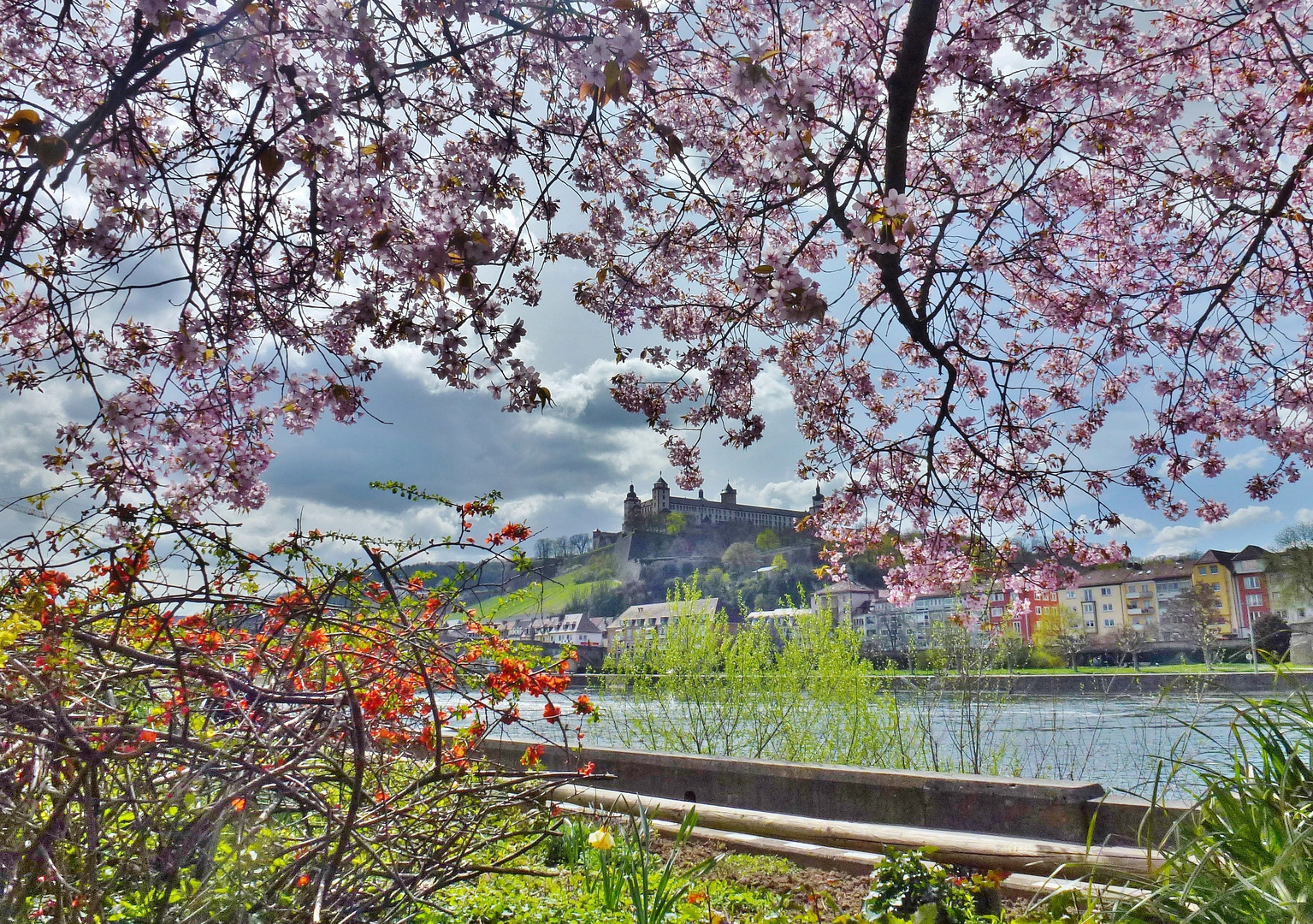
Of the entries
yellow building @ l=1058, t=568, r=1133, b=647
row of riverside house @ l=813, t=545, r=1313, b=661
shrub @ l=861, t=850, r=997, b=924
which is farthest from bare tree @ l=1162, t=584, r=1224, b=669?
shrub @ l=861, t=850, r=997, b=924

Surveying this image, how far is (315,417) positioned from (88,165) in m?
1.77

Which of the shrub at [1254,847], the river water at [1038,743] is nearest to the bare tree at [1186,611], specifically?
the river water at [1038,743]

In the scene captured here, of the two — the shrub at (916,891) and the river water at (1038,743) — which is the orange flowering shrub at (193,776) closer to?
the shrub at (916,891)

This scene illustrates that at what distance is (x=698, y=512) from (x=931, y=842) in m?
81.6

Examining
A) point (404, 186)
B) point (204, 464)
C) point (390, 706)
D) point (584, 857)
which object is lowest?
point (584, 857)

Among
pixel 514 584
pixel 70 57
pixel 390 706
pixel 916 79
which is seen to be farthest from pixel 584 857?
pixel 70 57

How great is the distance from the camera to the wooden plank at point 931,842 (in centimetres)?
279

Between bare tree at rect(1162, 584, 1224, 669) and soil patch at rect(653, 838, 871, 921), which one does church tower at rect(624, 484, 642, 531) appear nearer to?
bare tree at rect(1162, 584, 1224, 669)

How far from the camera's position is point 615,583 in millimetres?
84062

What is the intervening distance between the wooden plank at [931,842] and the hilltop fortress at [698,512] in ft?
241

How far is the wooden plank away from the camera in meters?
2.79

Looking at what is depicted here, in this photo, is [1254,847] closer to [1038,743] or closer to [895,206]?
[895,206]

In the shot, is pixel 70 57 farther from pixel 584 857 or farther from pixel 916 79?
pixel 584 857

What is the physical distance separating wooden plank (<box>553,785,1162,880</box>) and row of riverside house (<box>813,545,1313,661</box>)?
3597 millimetres
